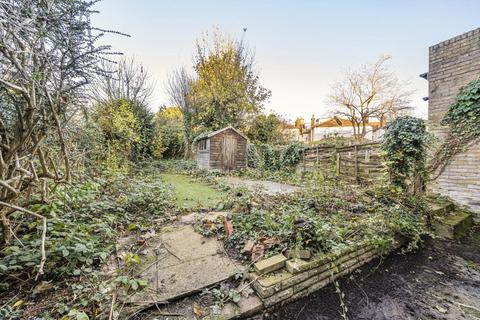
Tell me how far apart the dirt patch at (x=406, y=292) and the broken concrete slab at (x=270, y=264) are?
36 centimetres

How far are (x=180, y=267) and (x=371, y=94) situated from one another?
2118 centimetres

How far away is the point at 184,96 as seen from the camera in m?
16.4

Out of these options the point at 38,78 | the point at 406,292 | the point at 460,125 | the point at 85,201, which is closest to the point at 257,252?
the point at 406,292

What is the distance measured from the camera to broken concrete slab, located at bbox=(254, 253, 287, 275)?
214 centimetres

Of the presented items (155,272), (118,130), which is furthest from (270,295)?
(118,130)

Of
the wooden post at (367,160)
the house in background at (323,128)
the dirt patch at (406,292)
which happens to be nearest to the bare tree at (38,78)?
the dirt patch at (406,292)

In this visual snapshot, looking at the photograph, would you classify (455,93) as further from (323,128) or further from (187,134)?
(323,128)

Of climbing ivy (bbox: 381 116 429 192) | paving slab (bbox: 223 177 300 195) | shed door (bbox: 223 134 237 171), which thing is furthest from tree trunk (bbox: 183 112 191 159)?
climbing ivy (bbox: 381 116 429 192)

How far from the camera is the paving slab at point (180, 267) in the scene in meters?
1.91

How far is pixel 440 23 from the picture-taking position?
5.89 meters

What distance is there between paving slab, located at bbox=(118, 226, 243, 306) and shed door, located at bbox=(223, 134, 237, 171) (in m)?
8.22

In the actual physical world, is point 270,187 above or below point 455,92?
below

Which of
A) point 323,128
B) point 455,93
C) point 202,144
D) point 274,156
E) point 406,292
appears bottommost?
point 406,292

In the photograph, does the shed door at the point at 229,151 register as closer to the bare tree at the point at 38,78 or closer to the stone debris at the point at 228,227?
the stone debris at the point at 228,227
